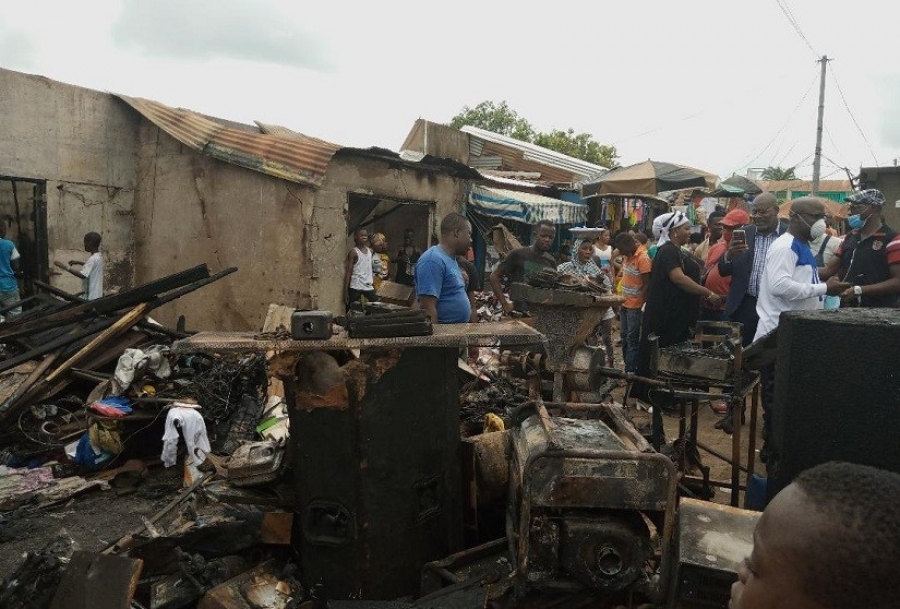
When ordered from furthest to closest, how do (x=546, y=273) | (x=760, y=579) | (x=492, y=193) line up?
(x=492, y=193), (x=546, y=273), (x=760, y=579)

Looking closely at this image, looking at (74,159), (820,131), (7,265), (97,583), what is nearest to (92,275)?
(7,265)

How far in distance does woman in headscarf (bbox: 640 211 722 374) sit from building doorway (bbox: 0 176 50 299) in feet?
28.0

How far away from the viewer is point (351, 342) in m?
3.11

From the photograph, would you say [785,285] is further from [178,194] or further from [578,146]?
[578,146]

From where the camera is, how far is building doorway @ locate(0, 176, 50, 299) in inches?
365

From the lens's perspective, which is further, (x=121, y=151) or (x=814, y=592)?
(x=121, y=151)

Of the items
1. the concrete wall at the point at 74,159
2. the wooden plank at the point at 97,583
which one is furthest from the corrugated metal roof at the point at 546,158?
the wooden plank at the point at 97,583

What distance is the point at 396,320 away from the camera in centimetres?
326

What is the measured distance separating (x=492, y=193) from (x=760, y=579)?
12.1m

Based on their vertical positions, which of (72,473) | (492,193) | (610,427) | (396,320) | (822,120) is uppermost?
(822,120)

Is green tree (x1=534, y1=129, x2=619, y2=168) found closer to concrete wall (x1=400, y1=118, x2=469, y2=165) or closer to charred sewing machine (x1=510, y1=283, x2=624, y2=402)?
concrete wall (x1=400, y1=118, x2=469, y2=165)

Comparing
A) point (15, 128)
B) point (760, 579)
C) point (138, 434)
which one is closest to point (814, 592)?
point (760, 579)

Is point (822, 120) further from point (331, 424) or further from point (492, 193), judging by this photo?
point (331, 424)

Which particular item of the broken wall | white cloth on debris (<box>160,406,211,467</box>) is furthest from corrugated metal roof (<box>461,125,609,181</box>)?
white cloth on debris (<box>160,406,211,467</box>)
